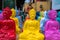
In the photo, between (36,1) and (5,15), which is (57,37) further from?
(36,1)

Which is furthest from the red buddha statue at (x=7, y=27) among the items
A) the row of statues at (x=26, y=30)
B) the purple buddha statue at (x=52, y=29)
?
the purple buddha statue at (x=52, y=29)

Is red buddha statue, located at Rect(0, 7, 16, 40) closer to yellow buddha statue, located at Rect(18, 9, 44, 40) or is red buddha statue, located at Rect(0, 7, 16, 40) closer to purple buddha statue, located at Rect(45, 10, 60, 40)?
yellow buddha statue, located at Rect(18, 9, 44, 40)

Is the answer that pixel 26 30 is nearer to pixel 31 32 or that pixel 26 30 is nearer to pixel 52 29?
pixel 31 32

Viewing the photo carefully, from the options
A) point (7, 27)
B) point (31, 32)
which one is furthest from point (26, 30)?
point (7, 27)

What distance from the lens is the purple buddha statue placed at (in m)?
1.96

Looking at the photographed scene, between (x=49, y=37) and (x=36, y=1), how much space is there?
101 centimetres

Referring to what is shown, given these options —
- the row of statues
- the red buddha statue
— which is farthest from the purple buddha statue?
the red buddha statue

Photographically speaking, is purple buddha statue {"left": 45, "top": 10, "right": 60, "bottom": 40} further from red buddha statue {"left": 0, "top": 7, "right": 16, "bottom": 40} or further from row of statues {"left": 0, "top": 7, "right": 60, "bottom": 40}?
red buddha statue {"left": 0, "top": 7, "right": 16, "bottom": 40}

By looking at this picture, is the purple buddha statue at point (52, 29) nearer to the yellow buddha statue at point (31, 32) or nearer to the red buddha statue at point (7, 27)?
the yellow buddha statue at point (31, 32)

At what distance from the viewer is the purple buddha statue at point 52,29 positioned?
77.3 inches

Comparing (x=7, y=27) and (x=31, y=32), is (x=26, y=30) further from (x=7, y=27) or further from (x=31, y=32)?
(x=7, y=27)

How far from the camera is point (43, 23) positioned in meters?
2.27

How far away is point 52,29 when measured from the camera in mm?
2012

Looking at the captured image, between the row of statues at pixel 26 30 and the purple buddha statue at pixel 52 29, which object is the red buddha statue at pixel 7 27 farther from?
the purple buddha statue at pixel 52 29
